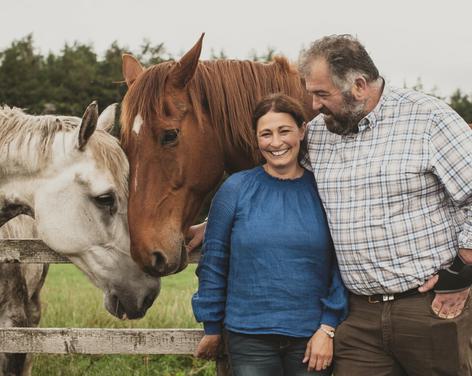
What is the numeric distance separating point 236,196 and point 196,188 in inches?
23.9

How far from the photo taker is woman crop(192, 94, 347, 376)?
106 inches

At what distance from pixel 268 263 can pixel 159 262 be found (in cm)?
66

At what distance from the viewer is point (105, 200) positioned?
3.40 m

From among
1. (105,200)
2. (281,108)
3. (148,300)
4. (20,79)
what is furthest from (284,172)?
(20,79)

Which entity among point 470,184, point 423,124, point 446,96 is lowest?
point 446,96

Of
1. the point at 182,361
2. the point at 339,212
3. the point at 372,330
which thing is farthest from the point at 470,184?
the point at 182,361

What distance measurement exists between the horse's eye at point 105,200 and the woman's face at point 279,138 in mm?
1007

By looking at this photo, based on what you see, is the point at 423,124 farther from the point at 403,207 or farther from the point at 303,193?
the point at 303,193

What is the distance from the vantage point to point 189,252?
3.50 metres

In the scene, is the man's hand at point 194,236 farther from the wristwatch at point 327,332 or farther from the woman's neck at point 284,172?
the wristwatch at point 327,332

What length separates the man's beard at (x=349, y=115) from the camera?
2811 millimetres

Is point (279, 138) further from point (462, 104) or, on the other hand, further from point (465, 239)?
point (462, 104)

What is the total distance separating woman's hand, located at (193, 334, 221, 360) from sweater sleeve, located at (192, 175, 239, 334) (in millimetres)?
77

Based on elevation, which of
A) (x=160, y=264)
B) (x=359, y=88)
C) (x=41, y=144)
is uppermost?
(x=359, y=88)
